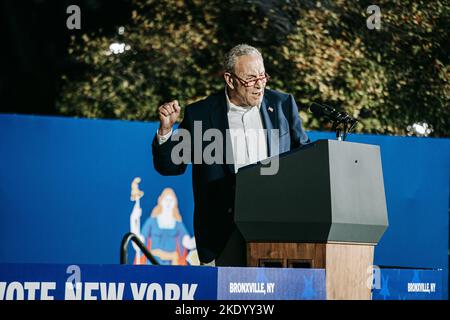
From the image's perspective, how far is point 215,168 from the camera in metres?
3.87

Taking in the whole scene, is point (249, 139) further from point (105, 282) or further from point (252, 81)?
point (105, 282)

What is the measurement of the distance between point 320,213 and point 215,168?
66 centimetres

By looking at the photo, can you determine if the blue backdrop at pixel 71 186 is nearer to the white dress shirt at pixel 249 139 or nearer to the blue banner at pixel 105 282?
the white dress shirt at pixel 249 139

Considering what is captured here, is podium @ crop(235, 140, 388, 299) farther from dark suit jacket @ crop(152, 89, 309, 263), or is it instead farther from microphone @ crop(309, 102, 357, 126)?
dark suit jacket @ crop(152, 89, 309, 263)

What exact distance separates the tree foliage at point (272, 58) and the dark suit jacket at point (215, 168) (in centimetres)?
551

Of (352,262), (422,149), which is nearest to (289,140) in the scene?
(352,262)

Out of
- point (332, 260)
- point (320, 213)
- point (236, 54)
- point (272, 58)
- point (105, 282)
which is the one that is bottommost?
point (105, 282)

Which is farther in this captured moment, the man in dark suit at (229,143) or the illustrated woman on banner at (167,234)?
the illustrated woman on banner at (167,234)

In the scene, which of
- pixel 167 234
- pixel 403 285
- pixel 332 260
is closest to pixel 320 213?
pixel 332 260

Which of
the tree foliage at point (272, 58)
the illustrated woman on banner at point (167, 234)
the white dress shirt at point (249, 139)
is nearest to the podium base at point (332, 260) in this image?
the white dress shirt at point (249, 139)

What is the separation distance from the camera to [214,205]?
3.89 meters

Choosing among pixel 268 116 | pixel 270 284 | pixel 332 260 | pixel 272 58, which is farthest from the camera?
pixel 272 58

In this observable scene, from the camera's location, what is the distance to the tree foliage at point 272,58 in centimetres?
969
